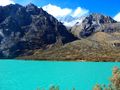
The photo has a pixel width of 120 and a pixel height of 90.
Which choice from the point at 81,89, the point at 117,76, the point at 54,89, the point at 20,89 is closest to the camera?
the point at 117,76

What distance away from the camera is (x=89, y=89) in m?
71.5

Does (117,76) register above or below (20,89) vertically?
above

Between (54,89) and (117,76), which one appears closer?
(117,76)

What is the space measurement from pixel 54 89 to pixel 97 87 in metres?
4.06

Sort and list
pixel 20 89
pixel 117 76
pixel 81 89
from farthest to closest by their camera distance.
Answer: pixel 81 89 < pixel 20 89 < pixel 117 76

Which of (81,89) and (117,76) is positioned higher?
(117,76)

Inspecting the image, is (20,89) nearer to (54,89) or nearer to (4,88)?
(4,88)

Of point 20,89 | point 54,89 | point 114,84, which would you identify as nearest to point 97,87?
point 114,84

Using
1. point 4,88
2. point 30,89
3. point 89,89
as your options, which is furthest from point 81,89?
point 4,88

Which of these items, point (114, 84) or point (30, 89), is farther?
point (30, 89)

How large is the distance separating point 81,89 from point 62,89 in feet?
13.8

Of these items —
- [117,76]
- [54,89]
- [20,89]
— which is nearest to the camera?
[117,76]

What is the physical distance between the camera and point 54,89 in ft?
85.4

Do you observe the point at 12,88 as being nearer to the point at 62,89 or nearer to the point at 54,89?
the point at 62,89
